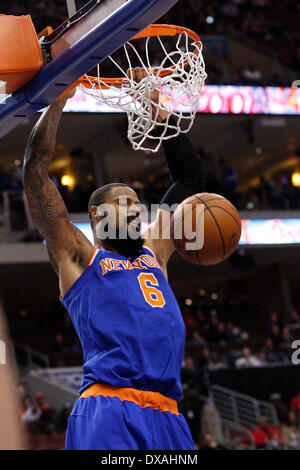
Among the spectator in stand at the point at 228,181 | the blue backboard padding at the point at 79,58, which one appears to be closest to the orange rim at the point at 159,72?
the blue backboard padding at the point at 79,58

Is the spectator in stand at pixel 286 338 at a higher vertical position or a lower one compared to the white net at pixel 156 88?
lower

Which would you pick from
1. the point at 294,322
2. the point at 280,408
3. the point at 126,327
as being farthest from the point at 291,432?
the point at 126,327

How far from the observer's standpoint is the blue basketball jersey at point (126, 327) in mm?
2799

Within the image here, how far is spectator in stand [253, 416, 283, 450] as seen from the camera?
9.73 metres

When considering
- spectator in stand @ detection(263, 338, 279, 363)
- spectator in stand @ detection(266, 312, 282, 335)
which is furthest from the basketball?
spectator in stand @ detection(266, 312, 282, 335)

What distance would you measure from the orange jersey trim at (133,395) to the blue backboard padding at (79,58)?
1351 mm

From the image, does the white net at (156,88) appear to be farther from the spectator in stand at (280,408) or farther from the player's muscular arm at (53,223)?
the spectator in stand at (280,408)

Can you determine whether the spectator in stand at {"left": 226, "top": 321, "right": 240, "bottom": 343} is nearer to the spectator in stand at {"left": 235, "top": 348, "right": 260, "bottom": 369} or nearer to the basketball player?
the spectator in stand at {"left": 235, "top": 348, "right": 260, "bottom": 369}

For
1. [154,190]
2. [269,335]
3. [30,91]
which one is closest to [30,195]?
[30,91]

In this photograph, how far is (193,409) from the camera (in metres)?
10.1

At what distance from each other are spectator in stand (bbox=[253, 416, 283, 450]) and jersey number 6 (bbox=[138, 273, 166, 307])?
6994 mm

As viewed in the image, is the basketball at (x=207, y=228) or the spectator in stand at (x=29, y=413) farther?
the spectator in stand at (x=29, y=413)
